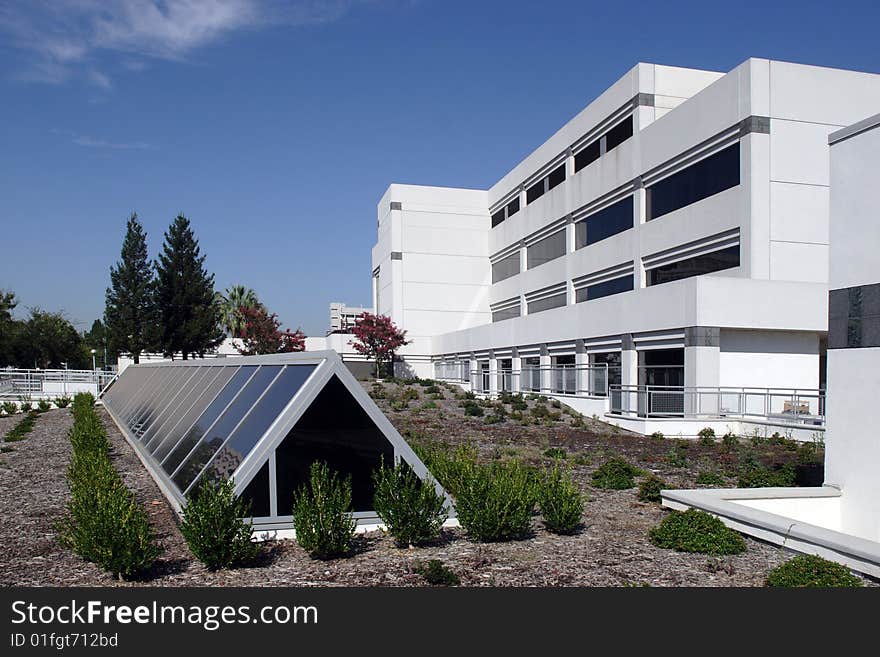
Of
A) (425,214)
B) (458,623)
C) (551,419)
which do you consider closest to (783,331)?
(551,419)

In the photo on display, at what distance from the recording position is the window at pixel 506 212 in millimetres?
53469

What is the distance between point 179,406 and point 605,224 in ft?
95.6

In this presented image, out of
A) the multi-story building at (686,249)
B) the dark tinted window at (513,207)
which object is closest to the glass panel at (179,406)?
the multi-story building at (686,249)

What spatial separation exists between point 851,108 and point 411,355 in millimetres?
37427

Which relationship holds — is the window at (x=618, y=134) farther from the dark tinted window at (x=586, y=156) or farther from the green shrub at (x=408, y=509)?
the green shrub at (x=408, y=509)

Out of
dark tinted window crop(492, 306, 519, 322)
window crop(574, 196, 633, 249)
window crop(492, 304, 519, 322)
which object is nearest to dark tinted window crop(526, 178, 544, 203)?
window crop(574, 196, 633, 249)

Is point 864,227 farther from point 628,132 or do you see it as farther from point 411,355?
point 411,355

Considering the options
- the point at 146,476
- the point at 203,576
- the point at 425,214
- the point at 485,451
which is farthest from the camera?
the point at 425,214

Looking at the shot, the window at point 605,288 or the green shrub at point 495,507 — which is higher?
the window at point 605,288

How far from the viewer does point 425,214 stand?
57.9m

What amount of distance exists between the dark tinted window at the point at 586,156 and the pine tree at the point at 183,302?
113 feet

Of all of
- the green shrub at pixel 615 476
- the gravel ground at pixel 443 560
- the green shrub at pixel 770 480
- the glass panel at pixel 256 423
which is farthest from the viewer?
the green shrub at pixel 615 476

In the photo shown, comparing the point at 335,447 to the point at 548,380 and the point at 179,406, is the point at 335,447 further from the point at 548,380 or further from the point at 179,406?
the point at 548,380

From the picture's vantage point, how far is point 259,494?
8.84 meters
